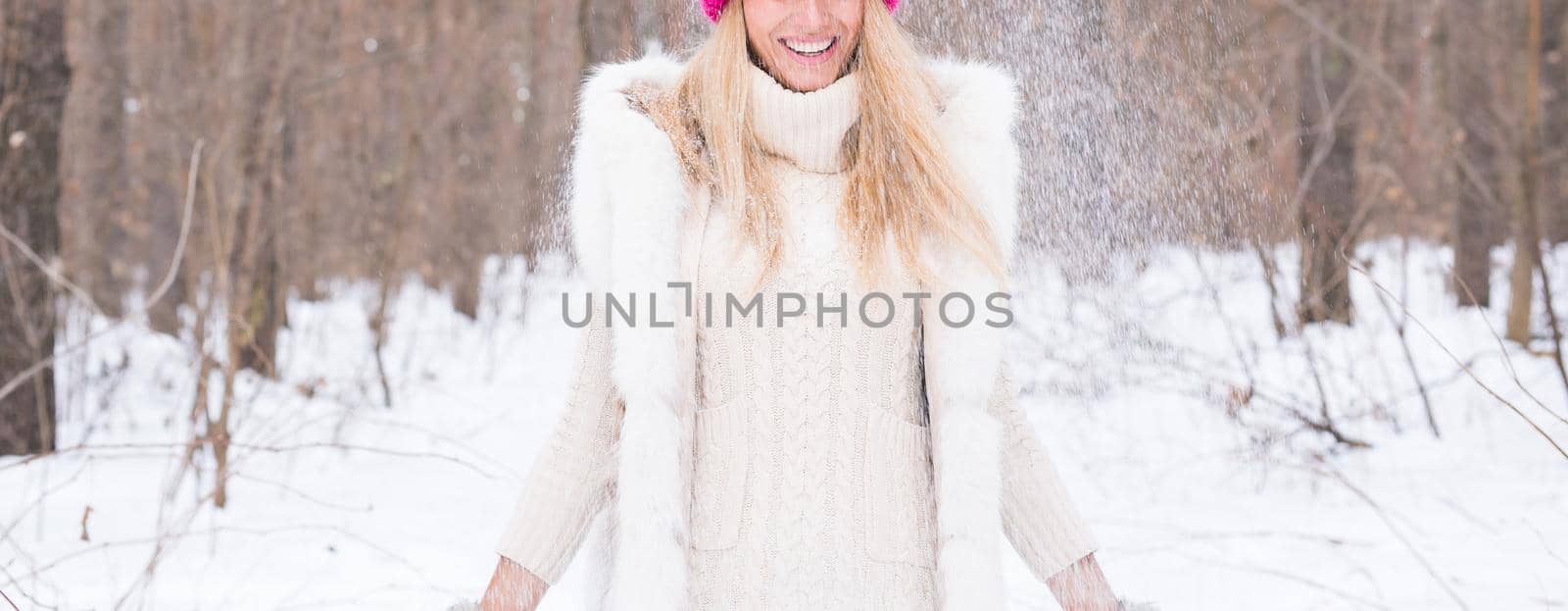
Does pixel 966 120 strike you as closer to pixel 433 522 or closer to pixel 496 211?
pixel 433 522

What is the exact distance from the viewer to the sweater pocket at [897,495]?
1.70 m

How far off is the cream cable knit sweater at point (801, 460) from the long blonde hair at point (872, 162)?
33mm

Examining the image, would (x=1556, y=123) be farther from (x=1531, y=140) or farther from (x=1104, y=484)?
(x=1104, y=484)

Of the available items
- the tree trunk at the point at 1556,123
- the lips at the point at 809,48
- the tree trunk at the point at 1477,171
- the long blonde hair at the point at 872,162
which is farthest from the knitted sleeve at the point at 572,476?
the tree trunk at the point at 1556,123

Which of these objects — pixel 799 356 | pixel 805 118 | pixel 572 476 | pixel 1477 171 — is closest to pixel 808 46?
pixel 805 118

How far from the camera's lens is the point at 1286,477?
16.0 feet

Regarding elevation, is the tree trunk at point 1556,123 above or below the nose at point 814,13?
above

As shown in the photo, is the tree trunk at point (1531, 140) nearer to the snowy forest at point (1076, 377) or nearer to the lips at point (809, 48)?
the snowy forest at point (1076, 377)

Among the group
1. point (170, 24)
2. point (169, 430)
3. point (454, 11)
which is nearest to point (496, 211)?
point (454, 11)

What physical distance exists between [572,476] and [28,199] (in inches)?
181

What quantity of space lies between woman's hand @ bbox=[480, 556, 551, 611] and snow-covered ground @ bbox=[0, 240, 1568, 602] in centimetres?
63

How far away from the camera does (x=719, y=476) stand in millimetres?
1719

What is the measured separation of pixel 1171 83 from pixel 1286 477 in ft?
5.44

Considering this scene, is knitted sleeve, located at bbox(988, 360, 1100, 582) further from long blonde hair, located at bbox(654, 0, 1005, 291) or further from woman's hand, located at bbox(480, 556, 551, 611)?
woman's hand, located at bbox(480, 556, 551, 611)
